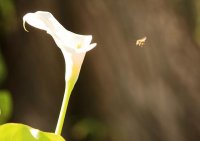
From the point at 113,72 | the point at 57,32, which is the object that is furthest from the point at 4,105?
the point at 57,32

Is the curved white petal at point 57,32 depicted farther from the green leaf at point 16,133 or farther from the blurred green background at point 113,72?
the blurred green background at point 113,72

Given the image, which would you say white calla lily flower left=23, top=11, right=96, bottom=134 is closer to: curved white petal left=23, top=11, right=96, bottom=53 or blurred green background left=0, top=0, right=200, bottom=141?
curved white petal left=23, top=11, right=96, bottom=53

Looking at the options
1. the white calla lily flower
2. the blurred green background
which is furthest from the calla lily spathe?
the blurred green background

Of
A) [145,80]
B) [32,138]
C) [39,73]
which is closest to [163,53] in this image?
[145,80]

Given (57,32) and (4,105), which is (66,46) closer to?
(57,32)

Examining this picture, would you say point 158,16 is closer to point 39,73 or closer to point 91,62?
point 91,62
